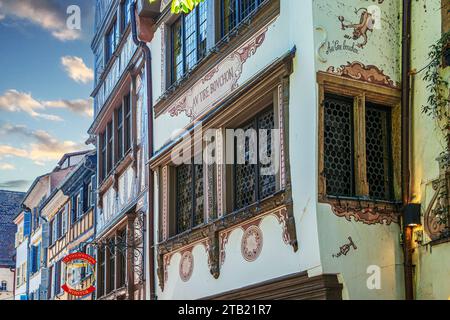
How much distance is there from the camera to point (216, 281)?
46.2ft

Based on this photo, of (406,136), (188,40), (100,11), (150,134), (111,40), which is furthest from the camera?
(100,11)

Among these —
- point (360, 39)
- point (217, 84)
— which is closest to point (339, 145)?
point (360, 39)

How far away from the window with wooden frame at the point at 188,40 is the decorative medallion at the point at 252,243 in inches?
154

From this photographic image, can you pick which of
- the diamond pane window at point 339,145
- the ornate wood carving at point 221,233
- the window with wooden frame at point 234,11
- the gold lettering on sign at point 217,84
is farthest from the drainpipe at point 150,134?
the diamond pane window at point 339,145

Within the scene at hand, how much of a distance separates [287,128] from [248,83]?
150cm

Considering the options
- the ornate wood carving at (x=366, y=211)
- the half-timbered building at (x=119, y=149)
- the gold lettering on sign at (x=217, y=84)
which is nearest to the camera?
the ornate wood carving at (x=366, y=211)

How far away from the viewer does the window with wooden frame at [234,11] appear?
13.9 metres

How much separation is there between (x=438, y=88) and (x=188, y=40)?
21.3ft

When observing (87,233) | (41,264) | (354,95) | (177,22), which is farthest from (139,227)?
(41,264)

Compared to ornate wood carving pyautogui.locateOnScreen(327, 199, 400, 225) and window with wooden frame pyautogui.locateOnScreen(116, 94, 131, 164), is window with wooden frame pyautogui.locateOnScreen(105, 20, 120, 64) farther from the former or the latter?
ornate wood carving pyautogui.locateOnScreen(327, 199, 400, 225)

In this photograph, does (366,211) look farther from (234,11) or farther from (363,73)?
(234,11)

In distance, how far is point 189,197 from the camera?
16.0 meters

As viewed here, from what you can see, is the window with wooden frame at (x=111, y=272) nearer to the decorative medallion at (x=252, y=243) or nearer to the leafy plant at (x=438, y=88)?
the decorative medallion at (x=252, y=243)
